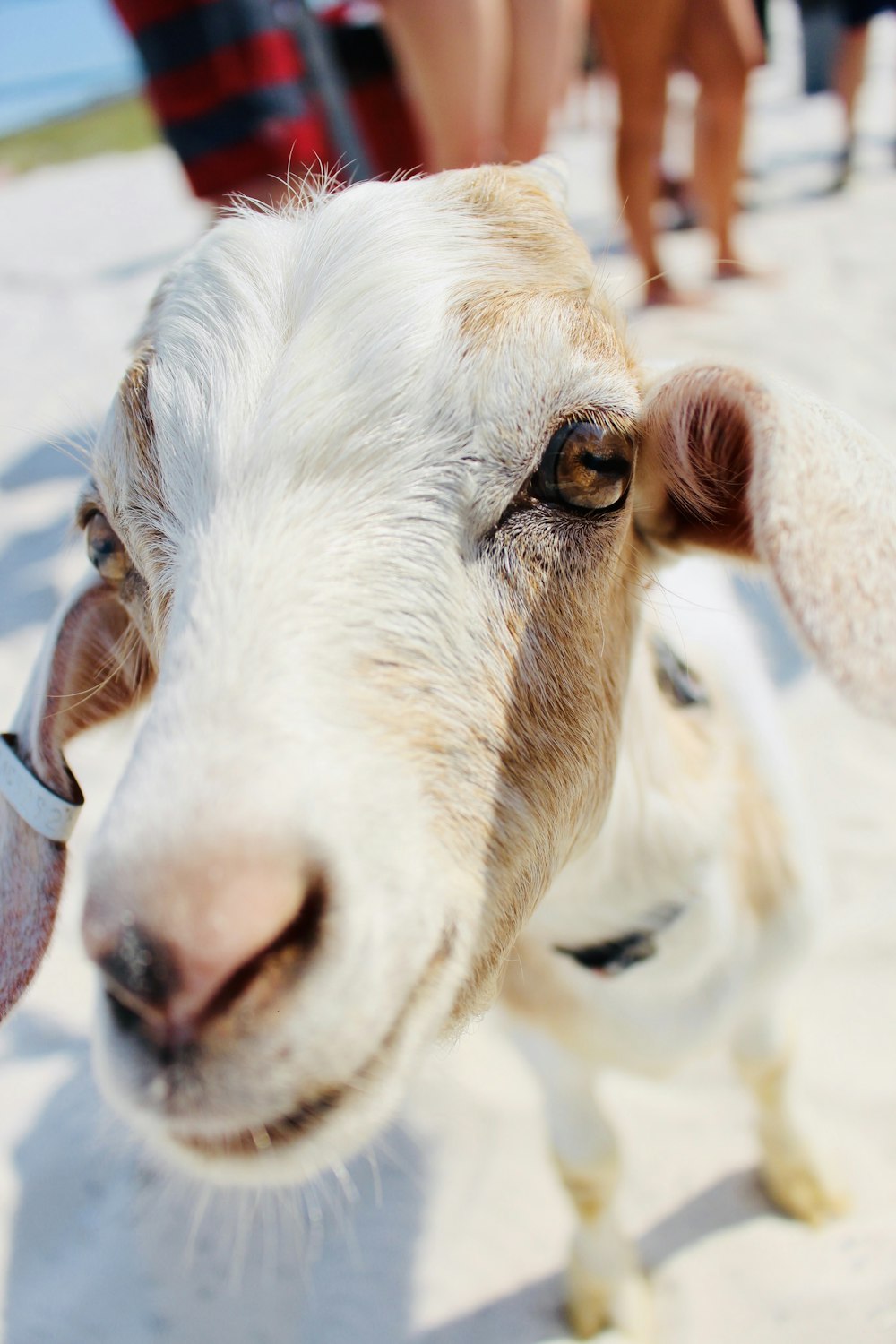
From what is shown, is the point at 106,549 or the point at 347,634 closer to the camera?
the point at 347,634

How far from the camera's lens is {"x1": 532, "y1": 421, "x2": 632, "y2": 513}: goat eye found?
1.26 metres

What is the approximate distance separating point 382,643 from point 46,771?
2.44 ft

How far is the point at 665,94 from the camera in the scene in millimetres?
4707

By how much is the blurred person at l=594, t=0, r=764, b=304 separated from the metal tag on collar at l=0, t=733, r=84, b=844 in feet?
12.8

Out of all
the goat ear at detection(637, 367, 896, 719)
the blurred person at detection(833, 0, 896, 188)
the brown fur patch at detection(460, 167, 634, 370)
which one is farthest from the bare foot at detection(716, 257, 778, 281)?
the goat ear at detection(637, 367, 896, 719)

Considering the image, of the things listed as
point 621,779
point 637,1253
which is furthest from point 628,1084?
point 621,779

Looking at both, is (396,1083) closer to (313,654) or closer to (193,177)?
(313,654)

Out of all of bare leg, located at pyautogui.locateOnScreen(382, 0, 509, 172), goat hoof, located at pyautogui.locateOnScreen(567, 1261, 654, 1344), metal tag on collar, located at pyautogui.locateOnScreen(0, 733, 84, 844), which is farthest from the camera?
bare leg, located at pyautogui.locateOnScreen(382, 0, 509, 172)

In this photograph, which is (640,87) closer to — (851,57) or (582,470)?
(851,57)

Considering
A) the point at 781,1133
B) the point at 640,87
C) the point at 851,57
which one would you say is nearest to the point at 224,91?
the point at 640,87

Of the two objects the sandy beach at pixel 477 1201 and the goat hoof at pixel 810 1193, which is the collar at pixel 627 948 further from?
the goat hoof at pixel 810 1193

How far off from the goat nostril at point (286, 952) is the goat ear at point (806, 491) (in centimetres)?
57

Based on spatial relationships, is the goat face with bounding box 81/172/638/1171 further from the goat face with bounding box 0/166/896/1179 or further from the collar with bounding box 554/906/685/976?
the collar with bounding box 554/906/685/976

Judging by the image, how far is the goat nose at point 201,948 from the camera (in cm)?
84
